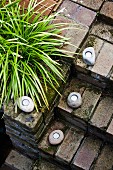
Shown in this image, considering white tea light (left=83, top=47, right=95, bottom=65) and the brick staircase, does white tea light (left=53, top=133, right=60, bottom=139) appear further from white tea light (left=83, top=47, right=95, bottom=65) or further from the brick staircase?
white tea light (left=83, top=47, right=95, bottom=65)

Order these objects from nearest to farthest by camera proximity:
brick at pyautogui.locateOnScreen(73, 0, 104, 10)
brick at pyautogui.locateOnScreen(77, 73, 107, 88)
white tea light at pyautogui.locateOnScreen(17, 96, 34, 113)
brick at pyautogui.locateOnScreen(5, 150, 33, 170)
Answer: white tea light at pyautogui.locateOnScreen(17, 96, 34, 113)
brick at pyautogui.locateOnScreen(77, 73, 107, 88)
brick at pyautogui.locateOnScreen(73, 0, 104, 10)
brick at pyautogui.locateOnScreen(5, 150, 33, 170)

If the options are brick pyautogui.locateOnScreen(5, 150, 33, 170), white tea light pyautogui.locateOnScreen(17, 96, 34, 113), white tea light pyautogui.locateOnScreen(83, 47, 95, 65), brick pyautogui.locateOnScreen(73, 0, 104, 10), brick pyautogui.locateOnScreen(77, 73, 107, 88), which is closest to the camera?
white tea light pyautogui.locateOnScreen(17, 96, 34, 113)

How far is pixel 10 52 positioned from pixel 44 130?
2.28ft

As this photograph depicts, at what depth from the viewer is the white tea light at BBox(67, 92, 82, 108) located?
3230 millimetres

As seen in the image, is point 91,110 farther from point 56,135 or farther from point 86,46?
point 86,46

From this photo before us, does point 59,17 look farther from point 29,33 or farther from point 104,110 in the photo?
point 104,110

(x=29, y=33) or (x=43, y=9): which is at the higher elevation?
(x=43, y=9)

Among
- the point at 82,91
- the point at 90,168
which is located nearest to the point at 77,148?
the point at 90,168

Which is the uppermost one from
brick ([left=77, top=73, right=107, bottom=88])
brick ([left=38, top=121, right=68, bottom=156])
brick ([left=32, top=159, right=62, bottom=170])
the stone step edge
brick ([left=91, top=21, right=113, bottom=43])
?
brick ([left=91, top=21, right=113, bottom=43])

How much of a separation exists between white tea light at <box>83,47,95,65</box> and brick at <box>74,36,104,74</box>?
4 centimetres

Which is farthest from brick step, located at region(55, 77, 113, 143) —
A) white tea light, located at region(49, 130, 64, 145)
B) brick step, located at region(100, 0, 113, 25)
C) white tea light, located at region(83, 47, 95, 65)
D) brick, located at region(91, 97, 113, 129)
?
brick step, located at region(100, 0, 113, 25)

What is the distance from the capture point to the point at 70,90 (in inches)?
132

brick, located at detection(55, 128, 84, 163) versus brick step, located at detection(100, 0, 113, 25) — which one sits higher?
brick step, located at detection(100, 0, 113, 25)

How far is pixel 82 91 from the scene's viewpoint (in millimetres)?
3334
